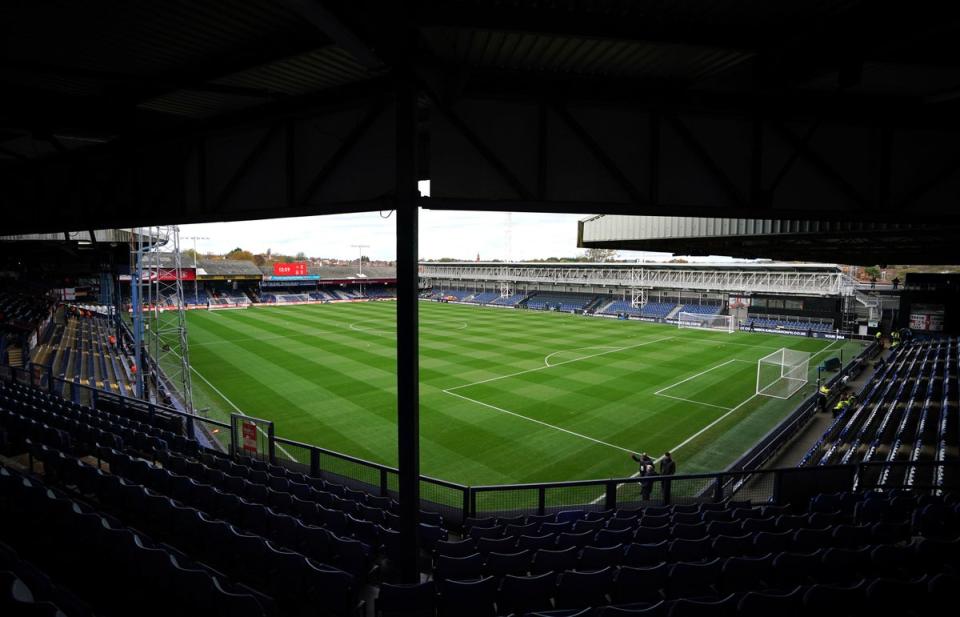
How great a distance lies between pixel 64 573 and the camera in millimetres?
4617

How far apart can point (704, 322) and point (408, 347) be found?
53.7 m

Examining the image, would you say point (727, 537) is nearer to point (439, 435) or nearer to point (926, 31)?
point (926, 31)

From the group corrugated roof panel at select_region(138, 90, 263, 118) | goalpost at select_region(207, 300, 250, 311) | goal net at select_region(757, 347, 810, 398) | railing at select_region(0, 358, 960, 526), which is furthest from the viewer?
goalpost at select_region(207, 300, 250, 311)

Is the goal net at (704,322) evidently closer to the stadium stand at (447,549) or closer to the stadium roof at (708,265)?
the stadium roof at (708,265)

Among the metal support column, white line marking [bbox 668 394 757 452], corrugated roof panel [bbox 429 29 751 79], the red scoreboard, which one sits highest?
corrugated roof panel [bbox 429 29 751 79]

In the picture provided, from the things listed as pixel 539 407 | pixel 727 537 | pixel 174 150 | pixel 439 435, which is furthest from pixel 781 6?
pixel 539 407

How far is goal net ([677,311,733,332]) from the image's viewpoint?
49.6 metres

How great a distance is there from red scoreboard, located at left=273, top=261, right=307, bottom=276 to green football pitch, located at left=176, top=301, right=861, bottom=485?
35083mm

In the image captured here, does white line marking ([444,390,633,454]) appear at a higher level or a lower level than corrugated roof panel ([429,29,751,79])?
lower

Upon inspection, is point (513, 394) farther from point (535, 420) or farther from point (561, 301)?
point (561, 301)

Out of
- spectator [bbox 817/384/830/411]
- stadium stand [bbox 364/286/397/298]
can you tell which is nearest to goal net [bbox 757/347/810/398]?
spectator [bbox 817/384/830/411]

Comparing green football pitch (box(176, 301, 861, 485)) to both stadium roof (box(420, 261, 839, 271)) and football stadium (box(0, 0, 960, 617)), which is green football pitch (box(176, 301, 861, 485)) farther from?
stadium roof (box(420, 261, 839, 271))

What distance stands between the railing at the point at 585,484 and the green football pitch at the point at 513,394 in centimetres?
121

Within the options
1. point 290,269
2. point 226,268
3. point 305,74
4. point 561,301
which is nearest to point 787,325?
point 561,301
